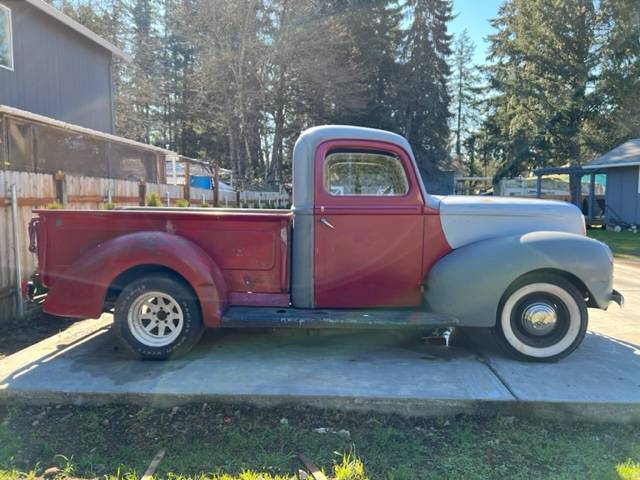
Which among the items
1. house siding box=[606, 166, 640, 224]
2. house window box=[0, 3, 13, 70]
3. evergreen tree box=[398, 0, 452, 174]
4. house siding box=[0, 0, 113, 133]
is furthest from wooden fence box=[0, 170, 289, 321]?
evergreen tree box=[398, 0, 452, 174]

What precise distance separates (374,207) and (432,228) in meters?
0.59

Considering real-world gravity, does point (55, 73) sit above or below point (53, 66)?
below

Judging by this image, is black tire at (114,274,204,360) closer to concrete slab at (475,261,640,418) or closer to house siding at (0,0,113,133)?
concrete slab at (475,261,640,418)

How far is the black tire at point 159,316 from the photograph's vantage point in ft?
13.6

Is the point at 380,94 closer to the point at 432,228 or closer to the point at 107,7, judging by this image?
the point at 107,7

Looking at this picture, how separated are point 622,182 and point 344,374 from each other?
20.5 meters

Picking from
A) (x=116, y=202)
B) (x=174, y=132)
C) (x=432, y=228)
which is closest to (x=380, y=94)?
(x=174, y=132)

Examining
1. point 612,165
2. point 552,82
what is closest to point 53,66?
point 612,165

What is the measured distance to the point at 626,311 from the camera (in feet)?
20.4

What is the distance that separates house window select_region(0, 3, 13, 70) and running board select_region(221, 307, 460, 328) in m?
11.0

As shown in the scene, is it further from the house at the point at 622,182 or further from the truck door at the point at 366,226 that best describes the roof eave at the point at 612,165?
the truck door at the point at 366,226

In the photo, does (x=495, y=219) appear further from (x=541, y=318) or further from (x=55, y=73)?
(x=55, y=73)

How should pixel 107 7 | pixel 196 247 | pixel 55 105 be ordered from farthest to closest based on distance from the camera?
pixel 107 7 < pixel 55 105 < pixel 196 247

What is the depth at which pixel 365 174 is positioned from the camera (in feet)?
14.8
